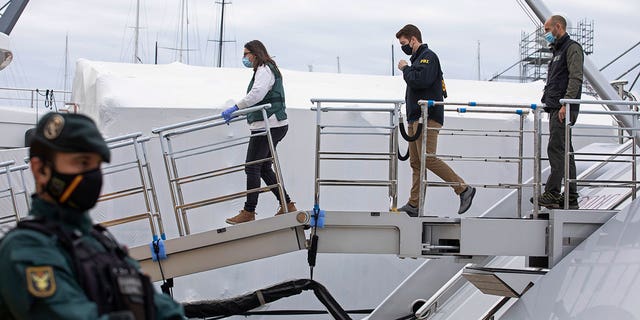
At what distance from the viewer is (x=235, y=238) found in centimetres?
612

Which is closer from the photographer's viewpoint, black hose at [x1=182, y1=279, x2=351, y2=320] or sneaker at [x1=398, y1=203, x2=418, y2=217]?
sneaker at [x1=398, y1=203, x2=418, y2=217]

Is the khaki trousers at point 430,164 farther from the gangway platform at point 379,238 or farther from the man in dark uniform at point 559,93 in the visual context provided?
the man in dark uniform at point 559,93

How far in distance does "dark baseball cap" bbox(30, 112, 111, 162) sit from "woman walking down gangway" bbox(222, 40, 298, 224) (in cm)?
431

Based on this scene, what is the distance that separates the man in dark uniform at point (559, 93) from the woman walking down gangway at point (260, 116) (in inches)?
78.3

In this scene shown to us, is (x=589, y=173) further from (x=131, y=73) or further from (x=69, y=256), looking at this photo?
(x=69, y=256)

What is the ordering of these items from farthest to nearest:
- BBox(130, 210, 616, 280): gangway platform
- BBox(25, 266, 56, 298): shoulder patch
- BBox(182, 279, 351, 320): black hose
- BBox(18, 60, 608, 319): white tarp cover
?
BBox(18, 60, 608, 319): white tarp cover
BBox(182, 279, 351, 320): black hose
BBox(130, 210, 616, 280): gangway platform
BBox(25, 266, 56, 298): shoulder patch

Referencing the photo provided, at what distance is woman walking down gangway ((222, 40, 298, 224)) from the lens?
6.58m

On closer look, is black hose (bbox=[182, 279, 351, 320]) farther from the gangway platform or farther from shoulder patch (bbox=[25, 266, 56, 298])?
shoulder patch (bbox=[25, 266, 56, 298])

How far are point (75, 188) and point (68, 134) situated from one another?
14cm

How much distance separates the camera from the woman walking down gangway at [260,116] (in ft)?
21.6

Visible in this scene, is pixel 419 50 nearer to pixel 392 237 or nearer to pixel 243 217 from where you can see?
pixel 392 237

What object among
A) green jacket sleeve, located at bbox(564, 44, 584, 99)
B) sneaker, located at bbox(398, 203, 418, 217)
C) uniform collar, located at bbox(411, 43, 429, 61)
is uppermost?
uniform collar, located at bbox(411, 43, 429, 61)

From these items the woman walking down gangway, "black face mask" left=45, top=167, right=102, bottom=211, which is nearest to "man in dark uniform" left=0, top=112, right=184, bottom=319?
"black face mask" left=45, top=167, right=102, bottom=211

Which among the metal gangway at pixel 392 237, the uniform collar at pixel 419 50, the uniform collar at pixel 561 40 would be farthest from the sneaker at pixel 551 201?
the uniform collar at pixel 419 50
